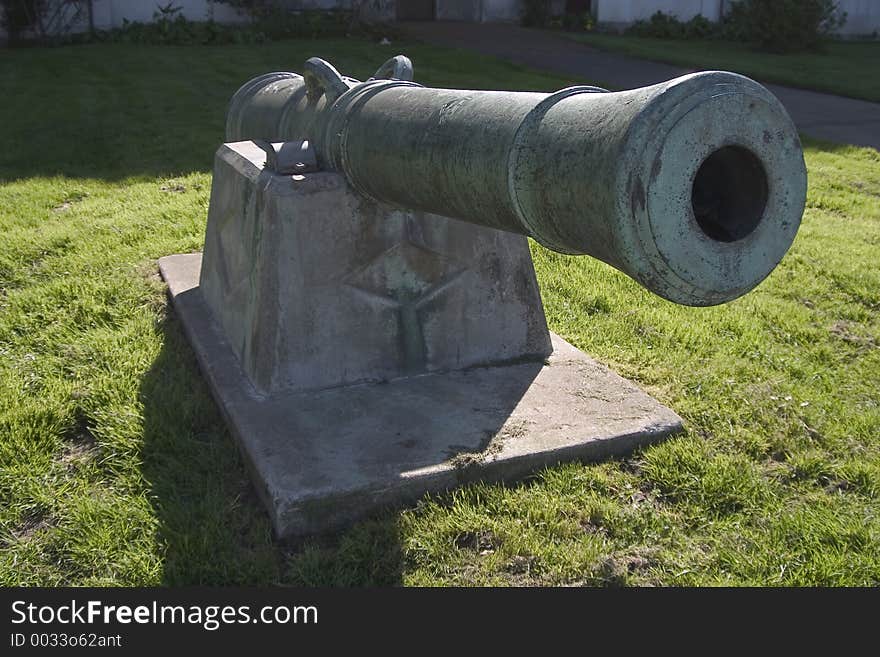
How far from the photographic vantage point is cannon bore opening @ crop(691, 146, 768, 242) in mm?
1900

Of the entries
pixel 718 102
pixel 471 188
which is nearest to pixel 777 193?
pixel 718 102

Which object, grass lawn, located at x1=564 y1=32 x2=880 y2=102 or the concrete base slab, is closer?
the concrete base slab

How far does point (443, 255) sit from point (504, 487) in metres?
0.97

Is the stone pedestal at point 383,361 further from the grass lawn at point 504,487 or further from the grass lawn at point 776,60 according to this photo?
the grass lawn at point 776,60

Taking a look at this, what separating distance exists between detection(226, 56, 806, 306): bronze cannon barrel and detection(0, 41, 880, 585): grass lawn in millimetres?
953

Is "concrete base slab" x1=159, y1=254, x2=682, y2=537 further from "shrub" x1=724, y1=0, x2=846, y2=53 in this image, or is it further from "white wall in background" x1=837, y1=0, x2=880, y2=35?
"white wall in background" x1=837, y1=0, x2=880, y2=35

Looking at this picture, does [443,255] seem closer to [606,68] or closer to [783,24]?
[606,68]

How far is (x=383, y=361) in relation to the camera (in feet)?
11.3

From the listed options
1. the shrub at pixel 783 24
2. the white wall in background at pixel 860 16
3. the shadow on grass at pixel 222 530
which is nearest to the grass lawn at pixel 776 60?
the shrub at pixel 783 24

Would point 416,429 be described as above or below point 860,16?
below

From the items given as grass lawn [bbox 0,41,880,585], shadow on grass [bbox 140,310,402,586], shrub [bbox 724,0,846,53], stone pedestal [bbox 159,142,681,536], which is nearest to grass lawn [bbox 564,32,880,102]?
shrub [bbox 724,0,846,53]

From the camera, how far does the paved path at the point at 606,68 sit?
9.90 meters

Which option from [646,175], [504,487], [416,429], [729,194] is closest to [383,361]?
[416,429]

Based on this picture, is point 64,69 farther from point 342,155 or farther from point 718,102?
point 718,102
